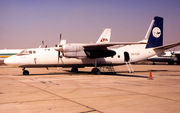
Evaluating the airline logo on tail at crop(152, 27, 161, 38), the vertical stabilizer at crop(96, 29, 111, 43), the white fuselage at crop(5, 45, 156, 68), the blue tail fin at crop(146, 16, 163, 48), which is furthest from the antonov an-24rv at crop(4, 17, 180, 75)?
the vertical stabilizer at crop(96, 29, 111, 43)

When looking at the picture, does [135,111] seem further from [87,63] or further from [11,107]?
[87,63]

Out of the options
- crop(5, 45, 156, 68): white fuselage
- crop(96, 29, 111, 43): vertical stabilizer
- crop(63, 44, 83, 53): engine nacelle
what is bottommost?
crop(5, 45, 156, 68): white fuselage

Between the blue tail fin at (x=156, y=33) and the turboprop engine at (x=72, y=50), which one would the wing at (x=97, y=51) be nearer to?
the turboprop engine at (x=72, y=50)

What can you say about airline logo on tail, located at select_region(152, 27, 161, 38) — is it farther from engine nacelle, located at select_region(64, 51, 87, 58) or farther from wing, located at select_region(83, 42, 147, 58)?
engine nacelle, located at select_region(64, 51, 87, 58)

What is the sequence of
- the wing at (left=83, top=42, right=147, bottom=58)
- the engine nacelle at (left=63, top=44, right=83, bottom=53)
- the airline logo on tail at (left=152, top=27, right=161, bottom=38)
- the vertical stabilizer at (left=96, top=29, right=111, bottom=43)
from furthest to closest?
the vertical stabilizer at (left=96, top=29, right=111, bottom=43) < the airline logo on tail at (left=152, top=27, right=161, bottom=38) < the wing at (left=83, top=42, right=147, bottom=58) < the engine nacelle at (left=63, top=44, right=83, bottom=53)

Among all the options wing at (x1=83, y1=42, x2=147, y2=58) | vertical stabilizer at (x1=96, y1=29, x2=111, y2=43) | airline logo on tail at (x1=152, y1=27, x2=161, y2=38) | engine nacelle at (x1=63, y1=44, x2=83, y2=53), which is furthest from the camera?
vertical stabilizer at (x1=96, y1=29, x2=111, y2=43)

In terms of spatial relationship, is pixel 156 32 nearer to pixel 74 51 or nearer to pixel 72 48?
pixel 74 51

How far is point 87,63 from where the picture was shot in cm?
2430

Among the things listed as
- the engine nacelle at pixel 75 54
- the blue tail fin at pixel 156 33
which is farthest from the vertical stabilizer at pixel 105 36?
the engine nacelle at pixel 75 54

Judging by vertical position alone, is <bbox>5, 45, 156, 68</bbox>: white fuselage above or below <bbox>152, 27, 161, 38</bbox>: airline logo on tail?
below

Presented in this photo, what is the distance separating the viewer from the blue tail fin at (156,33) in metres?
29.2

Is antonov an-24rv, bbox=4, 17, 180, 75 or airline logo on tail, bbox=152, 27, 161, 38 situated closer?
antonov an-24rv, bbox=4, 17, 180, 75

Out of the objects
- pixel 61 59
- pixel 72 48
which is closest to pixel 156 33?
pixel 72 48

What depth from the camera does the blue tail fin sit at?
95.9ft
